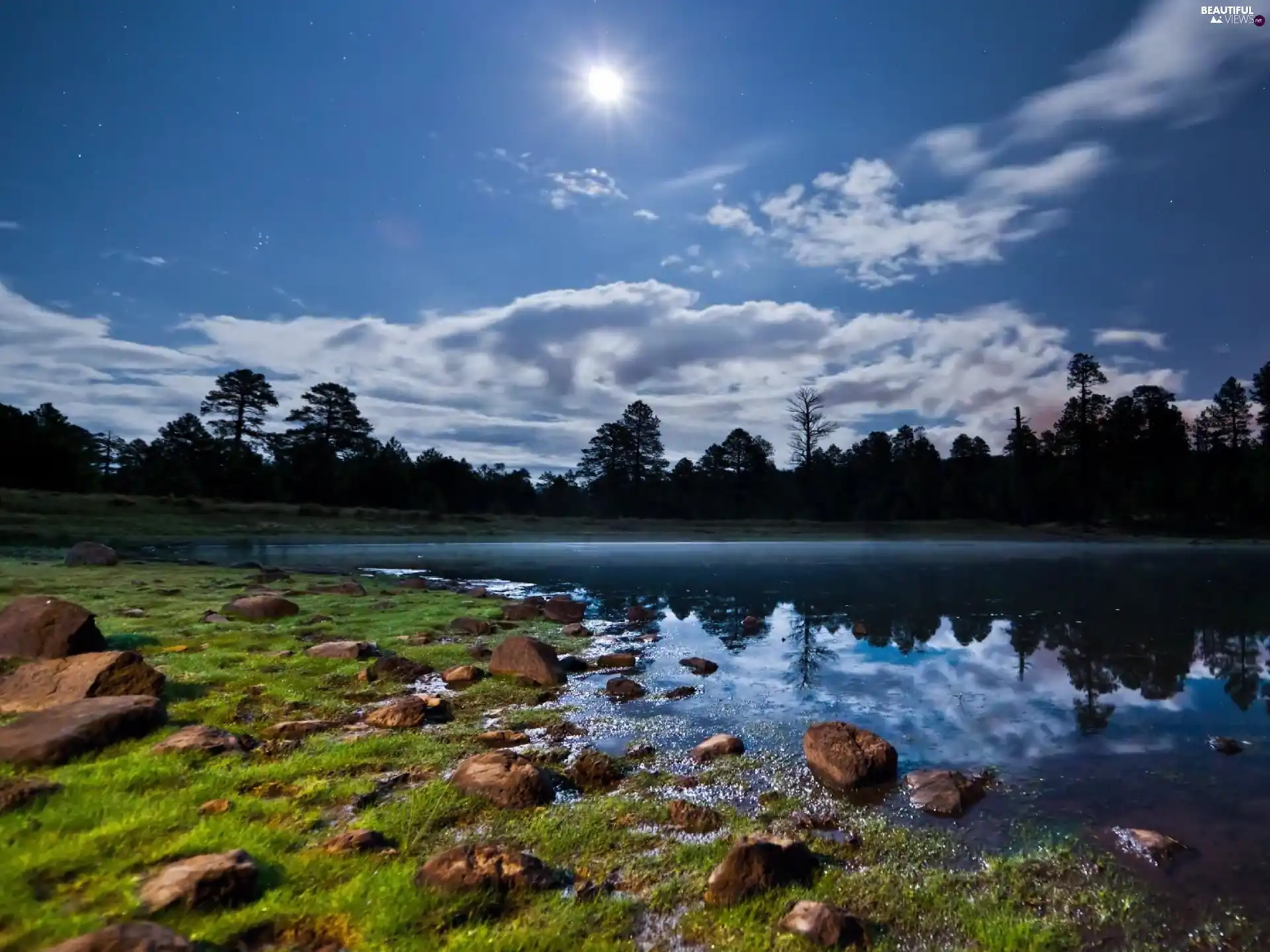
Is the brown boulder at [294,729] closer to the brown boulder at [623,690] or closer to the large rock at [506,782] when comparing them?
the large rock at [506,782]

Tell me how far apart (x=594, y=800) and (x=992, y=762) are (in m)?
4.94

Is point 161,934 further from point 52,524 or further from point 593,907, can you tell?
point 52,524

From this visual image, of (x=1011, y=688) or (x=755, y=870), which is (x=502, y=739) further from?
(x=1011, y=688)

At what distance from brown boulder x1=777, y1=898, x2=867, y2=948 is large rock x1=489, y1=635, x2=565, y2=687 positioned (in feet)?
24.2

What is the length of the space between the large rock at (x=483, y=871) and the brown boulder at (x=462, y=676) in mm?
6353

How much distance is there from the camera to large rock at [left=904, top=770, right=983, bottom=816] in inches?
265

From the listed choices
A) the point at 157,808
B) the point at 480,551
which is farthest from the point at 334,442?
the point at 157,808

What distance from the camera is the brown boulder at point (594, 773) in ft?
23.5

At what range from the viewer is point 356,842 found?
5.42 metres

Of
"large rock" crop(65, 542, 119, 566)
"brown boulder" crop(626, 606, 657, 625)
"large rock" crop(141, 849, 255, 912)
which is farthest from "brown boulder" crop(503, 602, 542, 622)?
"large rock" crop(65, 542, 119, 566)

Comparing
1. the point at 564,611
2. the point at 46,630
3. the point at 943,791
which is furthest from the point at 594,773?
the point at 564,611

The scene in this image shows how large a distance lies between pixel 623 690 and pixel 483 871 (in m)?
6.14

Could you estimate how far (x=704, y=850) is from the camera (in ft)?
18.7

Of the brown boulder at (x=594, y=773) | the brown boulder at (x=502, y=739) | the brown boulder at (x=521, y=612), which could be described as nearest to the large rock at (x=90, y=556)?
the brown boulder at (x=521, y=612)
